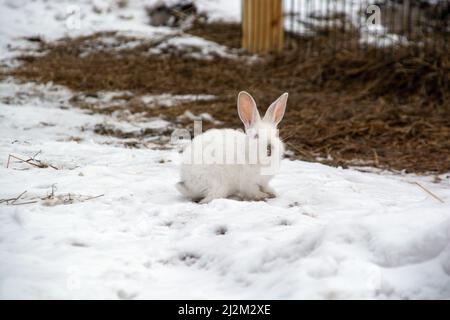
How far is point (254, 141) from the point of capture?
3820 mm

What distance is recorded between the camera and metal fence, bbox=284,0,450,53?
8.72m

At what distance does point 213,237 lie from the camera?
2.92m

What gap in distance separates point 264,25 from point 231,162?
22.4 ft

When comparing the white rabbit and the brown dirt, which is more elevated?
the white rabbit

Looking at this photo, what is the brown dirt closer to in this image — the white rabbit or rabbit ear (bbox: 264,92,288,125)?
rabbit ear (bbox: 264,92,288,125)

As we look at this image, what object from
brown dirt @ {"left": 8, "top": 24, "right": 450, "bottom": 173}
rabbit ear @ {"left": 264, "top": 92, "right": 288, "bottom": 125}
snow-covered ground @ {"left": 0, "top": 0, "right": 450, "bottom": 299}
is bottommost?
brown dirt @ {"left": 8, "top": 24, "right": 450, "bottom": 173}

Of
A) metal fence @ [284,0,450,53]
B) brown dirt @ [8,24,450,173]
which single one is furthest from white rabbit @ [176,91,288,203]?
metal fence @ [284,0,450,53]

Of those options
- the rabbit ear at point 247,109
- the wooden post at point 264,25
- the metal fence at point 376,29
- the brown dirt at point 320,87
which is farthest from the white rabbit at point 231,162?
the wooden post at point 264,25

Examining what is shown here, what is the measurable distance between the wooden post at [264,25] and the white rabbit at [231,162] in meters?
6.46

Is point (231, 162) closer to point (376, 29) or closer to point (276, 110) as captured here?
point (276, 110)

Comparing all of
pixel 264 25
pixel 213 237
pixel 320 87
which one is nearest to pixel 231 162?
pixel 213 237

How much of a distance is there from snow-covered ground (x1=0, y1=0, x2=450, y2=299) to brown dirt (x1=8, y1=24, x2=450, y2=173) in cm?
93

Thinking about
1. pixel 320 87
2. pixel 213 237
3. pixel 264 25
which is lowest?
pixel 320 87

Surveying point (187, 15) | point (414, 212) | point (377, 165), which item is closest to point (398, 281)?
point (414, 212)
